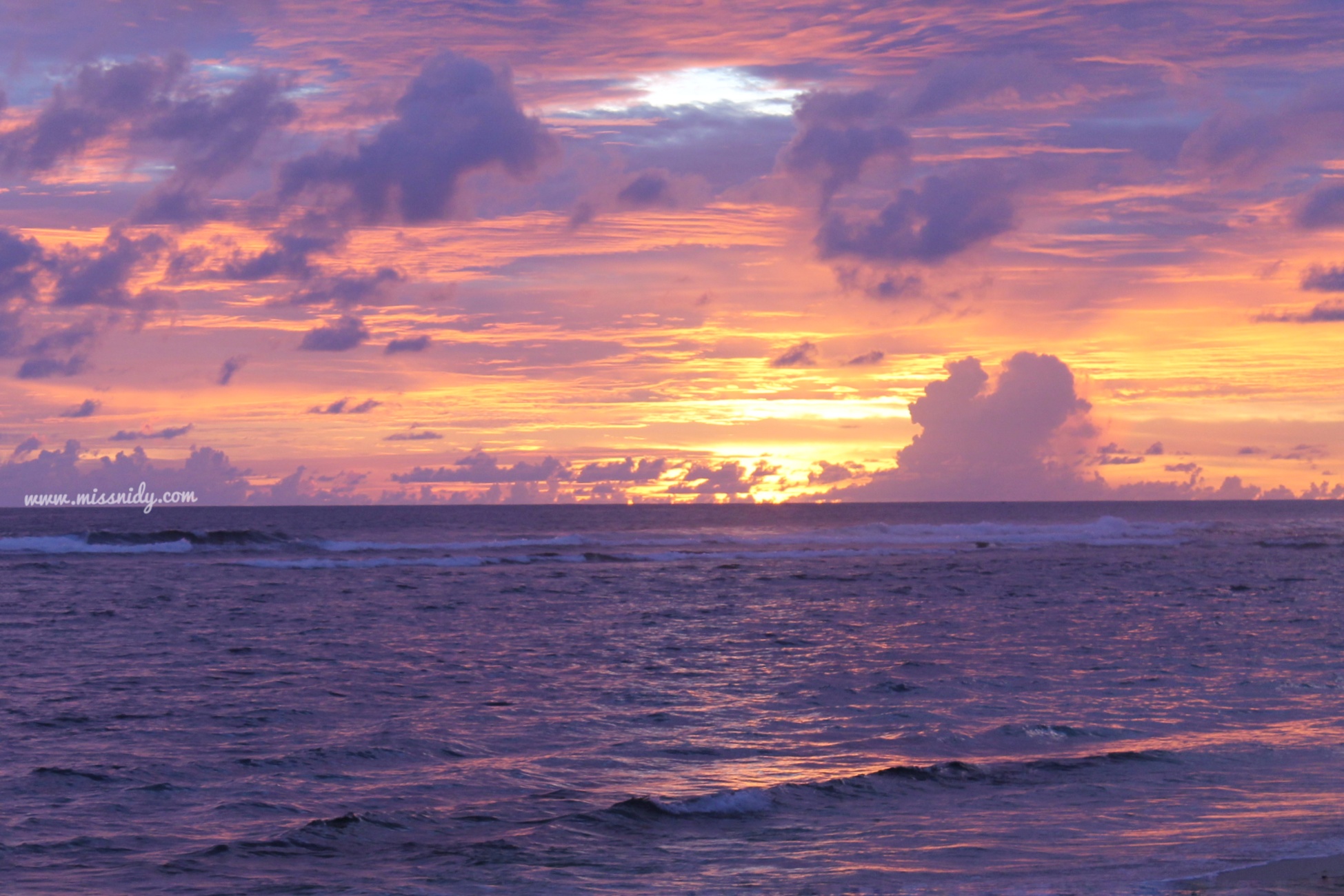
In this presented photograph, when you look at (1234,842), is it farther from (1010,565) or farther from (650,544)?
(650,544)

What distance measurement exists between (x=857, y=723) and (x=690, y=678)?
569cm

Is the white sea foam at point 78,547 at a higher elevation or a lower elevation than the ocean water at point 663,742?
higher

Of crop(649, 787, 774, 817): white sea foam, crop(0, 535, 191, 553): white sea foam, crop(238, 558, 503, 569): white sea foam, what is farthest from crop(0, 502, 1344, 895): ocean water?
crop(0, 535, 191, 553): white sea foam

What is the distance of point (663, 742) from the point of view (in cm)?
1744

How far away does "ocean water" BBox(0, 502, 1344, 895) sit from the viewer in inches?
456

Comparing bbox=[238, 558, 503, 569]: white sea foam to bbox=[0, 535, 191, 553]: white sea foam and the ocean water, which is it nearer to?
bbox=[0, 535, 191, 553]: white sea foam

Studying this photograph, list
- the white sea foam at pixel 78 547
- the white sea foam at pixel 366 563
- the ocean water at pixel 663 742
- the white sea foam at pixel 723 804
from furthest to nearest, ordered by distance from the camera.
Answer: the white sea foam at pixel 78 547 → the white sea foam at pixel 366 563 → the white sea foam at pixel 723 804 → the ocean water at pixel 663 742

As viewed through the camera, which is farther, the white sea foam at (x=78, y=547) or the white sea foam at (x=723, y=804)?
the white sea foam at (x=78, y=547)

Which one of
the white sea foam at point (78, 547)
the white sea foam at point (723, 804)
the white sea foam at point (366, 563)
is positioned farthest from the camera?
the white sea foam at point (78, 547)

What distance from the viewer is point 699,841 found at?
488 inches

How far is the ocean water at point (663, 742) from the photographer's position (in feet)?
38.0

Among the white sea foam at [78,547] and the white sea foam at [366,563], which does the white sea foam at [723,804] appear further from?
the white sea foam at [78,547]

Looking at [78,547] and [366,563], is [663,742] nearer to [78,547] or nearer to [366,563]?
[366,563]

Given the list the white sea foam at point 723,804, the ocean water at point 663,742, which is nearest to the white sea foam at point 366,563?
the ocean water at point 663,742
